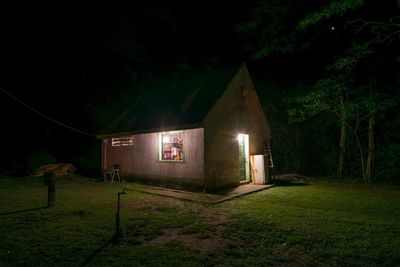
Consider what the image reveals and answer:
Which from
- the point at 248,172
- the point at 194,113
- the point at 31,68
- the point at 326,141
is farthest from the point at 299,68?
the point at 31,68

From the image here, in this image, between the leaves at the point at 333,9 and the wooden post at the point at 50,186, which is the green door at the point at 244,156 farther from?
the wooden post at the point at 50,186

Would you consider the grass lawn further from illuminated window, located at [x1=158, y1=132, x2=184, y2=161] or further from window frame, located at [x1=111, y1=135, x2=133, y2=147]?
window frame, located at [x1=111, y1=135, x2=133, y2=147]

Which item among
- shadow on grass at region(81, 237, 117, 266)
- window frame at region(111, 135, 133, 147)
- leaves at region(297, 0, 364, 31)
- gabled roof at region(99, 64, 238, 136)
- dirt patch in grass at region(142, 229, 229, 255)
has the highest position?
leaves at region(297, 0, 364, 31)

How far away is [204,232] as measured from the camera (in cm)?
542

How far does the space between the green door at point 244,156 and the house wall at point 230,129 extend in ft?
0.89

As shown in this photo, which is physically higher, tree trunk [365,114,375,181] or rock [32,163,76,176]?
tree trunk [365,114,375,181]

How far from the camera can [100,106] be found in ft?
71.1

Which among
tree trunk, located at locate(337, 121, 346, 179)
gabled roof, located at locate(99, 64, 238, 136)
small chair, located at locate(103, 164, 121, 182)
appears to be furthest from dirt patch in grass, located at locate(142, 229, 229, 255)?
tree trunk, located at locate(337, 121, 346, 179)

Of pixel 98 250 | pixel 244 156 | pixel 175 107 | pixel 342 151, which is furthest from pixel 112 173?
pixel 342 151

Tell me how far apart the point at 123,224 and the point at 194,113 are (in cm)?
550

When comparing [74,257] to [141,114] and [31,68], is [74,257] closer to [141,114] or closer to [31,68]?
[141,114]

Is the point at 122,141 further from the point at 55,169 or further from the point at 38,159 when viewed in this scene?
the point at 38,159

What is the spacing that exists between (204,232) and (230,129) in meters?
6.41

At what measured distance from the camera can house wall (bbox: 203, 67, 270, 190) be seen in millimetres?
10172
